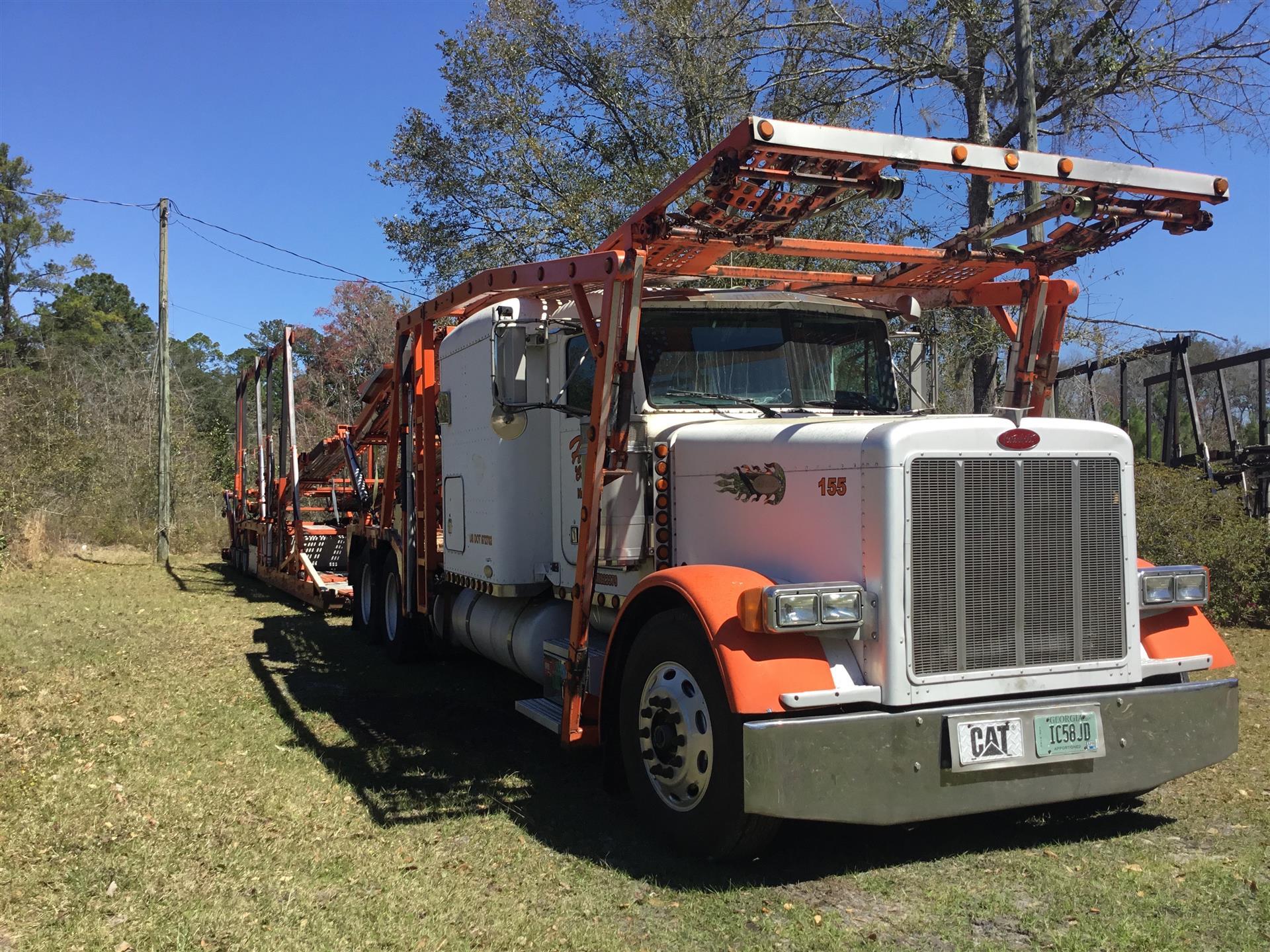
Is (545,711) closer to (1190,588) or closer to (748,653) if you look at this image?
(748,653)

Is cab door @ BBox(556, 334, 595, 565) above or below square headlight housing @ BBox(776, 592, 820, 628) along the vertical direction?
above

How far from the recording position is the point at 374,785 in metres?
5.44

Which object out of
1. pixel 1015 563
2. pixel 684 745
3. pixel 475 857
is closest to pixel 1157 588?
pixel 1015 563

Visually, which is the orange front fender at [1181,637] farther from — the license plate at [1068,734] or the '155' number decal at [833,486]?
the '155' number decal at [833,486]

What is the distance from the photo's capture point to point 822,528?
429 cm

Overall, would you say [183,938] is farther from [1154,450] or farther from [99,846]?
[1154,450]

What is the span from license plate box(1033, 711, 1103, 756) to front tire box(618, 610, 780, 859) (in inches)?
43.9

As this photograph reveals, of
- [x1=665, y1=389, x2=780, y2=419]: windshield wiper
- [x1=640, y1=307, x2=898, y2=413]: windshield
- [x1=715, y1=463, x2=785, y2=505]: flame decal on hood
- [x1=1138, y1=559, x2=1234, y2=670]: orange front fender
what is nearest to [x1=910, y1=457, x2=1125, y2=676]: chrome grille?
[x1=1138, y1=559, x2=1234, y2=670]: orange front fender

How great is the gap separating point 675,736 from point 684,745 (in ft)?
0.20

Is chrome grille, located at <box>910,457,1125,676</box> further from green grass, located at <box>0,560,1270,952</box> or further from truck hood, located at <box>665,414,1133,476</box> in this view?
green grass, located at <box>0,560,1270,952</box>

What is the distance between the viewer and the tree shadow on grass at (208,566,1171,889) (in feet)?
14.2

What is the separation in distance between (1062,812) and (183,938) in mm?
3926

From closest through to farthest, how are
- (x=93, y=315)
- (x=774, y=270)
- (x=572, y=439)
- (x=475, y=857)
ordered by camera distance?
(x=475, y=857), (x=572, y=439), (x=774, y=270), (x=93, y=315)

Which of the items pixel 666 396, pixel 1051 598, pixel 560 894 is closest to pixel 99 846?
pixel 560 894
